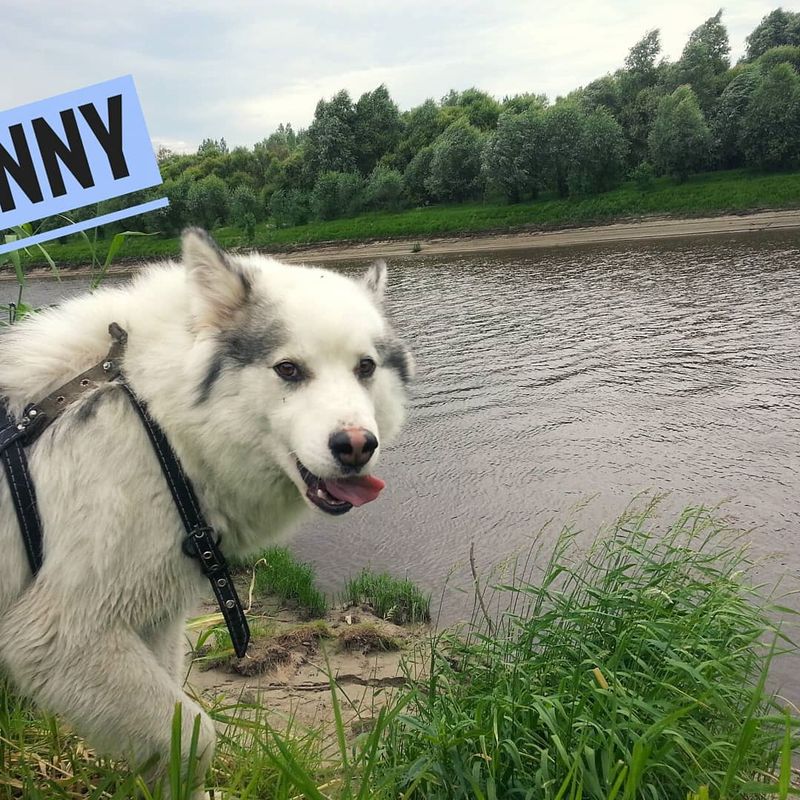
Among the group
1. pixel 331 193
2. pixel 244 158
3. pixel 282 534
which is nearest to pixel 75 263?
pixel 331 193

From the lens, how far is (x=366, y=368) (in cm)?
301

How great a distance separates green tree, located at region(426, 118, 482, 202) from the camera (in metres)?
63.2

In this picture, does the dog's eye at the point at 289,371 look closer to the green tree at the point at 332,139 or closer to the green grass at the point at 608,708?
the green grass at the point at 608,708

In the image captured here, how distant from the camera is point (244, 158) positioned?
321 ft

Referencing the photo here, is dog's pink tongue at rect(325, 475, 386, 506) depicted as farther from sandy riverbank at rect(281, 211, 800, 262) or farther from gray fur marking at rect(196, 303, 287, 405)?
sandy riverbank at rect(281, 211, 800, 262)

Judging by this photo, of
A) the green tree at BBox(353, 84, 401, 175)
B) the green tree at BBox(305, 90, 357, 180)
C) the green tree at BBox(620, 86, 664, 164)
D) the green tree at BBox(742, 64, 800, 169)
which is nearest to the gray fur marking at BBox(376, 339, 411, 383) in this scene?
the green tree at BBox(742, 64, 800, 169)

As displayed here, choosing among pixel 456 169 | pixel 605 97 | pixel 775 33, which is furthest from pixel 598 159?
pixel 775 33

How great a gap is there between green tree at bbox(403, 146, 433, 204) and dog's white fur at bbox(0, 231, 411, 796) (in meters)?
68.0

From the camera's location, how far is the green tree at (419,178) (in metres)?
68.2

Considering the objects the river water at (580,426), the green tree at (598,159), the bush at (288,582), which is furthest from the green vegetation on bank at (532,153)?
the bush at (288,582)

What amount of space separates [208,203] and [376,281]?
7071 centimetres

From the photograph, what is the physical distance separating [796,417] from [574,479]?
4581mm

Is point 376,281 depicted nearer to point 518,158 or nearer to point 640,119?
point 518,158

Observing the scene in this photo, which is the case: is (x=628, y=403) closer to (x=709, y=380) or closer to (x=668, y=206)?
(x=709, y=380)
